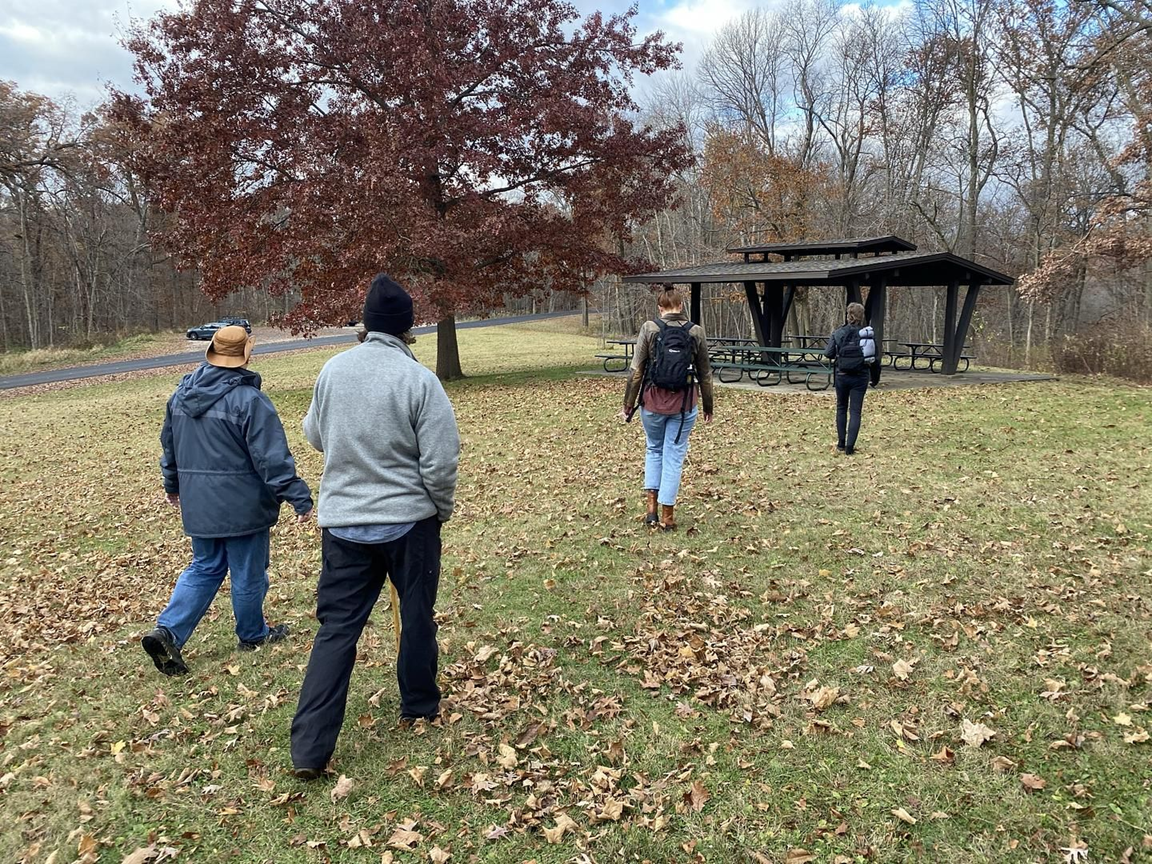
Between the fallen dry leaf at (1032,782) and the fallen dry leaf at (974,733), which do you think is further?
the fallen dry leaf at (974,733)

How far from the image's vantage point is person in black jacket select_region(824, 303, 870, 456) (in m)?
8.34

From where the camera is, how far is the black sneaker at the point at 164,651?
412 centimetres

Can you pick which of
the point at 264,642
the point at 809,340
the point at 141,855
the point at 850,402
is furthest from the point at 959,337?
the point at 141,855

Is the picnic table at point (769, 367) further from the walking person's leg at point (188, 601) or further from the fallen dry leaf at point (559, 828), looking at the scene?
the fallen dry leaf at point (559, 828)

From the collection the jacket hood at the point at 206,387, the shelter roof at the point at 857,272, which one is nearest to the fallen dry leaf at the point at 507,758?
the jacket hood at the point at 206,387

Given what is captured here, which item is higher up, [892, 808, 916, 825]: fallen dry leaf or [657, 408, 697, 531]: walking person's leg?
[657, 408, 697, 531]: walking person's leg

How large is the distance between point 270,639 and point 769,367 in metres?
12.8

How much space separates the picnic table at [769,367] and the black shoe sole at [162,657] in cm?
1169

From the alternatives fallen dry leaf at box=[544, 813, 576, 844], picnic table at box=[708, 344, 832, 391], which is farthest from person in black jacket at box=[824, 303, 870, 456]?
fallen dry leaf at box=[544, 813, 576, 844]

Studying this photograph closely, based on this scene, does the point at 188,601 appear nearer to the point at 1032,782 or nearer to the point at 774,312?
the point at 1032,782

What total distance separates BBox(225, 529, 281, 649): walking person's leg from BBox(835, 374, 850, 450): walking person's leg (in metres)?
6.65

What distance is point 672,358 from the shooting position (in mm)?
5645

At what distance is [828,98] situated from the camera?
33.3 metres

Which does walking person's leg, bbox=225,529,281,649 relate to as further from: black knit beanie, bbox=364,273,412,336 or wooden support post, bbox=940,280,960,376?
wooden support post, bbox=940,280,960,376
